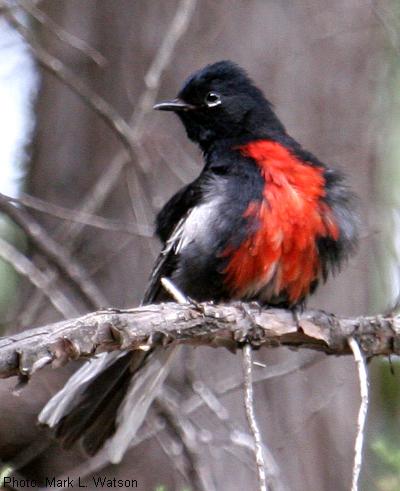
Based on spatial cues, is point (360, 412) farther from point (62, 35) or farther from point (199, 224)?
point (62, 35)

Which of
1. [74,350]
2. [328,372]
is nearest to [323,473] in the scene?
[328,372]

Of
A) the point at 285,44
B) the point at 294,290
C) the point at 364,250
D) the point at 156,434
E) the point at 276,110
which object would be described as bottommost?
the point at 156,434

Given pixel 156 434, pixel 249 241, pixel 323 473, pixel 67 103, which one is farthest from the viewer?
pixel 67 103

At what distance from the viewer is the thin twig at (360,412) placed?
3025 mm

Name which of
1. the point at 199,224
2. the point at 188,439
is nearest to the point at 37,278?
the point at 199,224

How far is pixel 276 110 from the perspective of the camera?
5781mm

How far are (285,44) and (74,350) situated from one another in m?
3.06

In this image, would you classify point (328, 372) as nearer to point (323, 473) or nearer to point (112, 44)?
point (323, 473)

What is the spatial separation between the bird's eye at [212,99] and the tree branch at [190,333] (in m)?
1.35

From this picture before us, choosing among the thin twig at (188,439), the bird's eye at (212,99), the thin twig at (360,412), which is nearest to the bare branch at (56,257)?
the thin twig at (188,439)

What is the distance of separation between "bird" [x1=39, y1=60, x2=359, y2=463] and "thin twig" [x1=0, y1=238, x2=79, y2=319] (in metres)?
0.43

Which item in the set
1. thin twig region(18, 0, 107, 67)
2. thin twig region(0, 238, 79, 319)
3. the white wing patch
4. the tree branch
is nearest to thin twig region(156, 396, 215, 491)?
thin twig region(0, 238, 79, 319)

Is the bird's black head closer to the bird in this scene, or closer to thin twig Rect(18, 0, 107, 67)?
the bird

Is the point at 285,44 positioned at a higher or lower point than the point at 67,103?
higher
